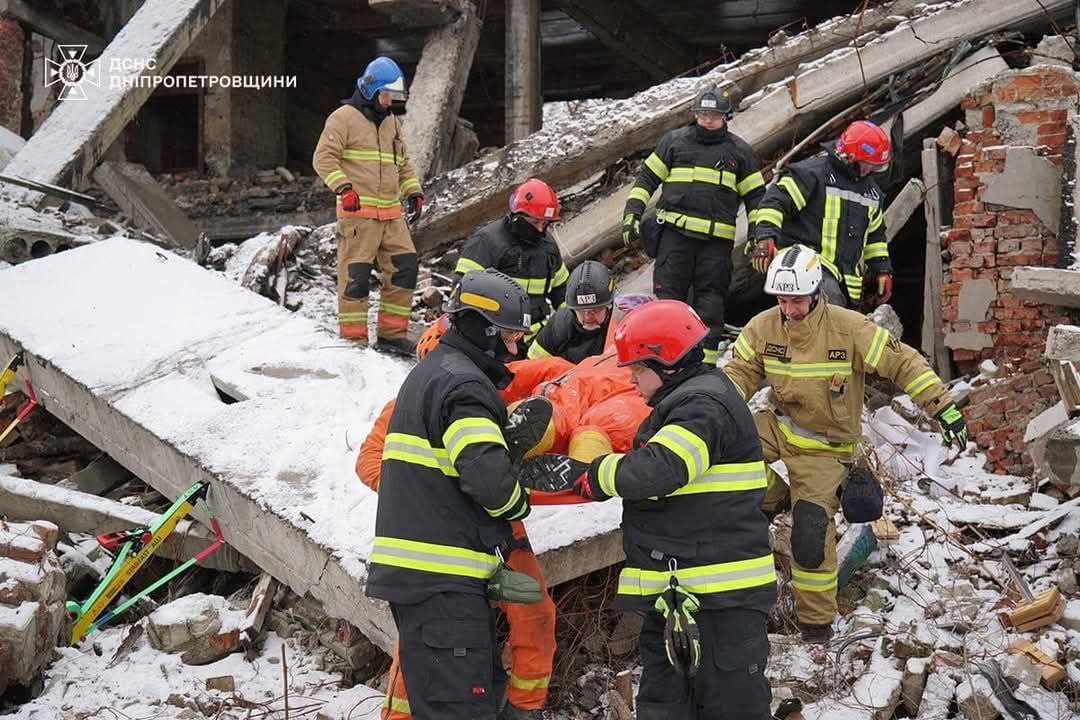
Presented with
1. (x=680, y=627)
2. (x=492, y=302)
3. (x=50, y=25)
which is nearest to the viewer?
(x=680, y=627)

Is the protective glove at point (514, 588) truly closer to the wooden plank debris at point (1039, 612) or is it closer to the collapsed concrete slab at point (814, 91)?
the wooden plank debris at point (1039, 612)

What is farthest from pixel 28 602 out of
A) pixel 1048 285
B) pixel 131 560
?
pixel 1048 285

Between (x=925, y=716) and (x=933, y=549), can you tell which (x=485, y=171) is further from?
(x=925, y=716)

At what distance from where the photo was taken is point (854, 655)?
437 centimetres

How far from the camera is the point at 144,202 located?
10.0 m

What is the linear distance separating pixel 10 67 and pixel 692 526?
12.7m

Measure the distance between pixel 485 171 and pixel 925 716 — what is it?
5589mm

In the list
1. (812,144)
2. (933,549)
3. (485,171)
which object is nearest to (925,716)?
(933,549)

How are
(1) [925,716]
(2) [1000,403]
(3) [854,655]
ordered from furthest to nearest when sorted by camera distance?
(2) [1000,403] → (3) [854,655] → (1) [925,716]

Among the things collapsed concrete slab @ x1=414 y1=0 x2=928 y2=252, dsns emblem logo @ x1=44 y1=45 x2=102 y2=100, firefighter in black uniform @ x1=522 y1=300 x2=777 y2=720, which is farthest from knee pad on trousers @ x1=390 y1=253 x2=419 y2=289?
dsns emblem logo @ x1=44 y1=45 x2=102 y2=100

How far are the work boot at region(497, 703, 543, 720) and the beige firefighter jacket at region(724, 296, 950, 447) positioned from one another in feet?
5.90

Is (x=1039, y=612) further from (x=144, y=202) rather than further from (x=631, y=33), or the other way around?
(x=631, y=33)

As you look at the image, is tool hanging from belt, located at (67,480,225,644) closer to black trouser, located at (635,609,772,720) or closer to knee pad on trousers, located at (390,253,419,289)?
knee pad on trousers, located at (390,253,419,289)

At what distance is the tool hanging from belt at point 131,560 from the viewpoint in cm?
466
